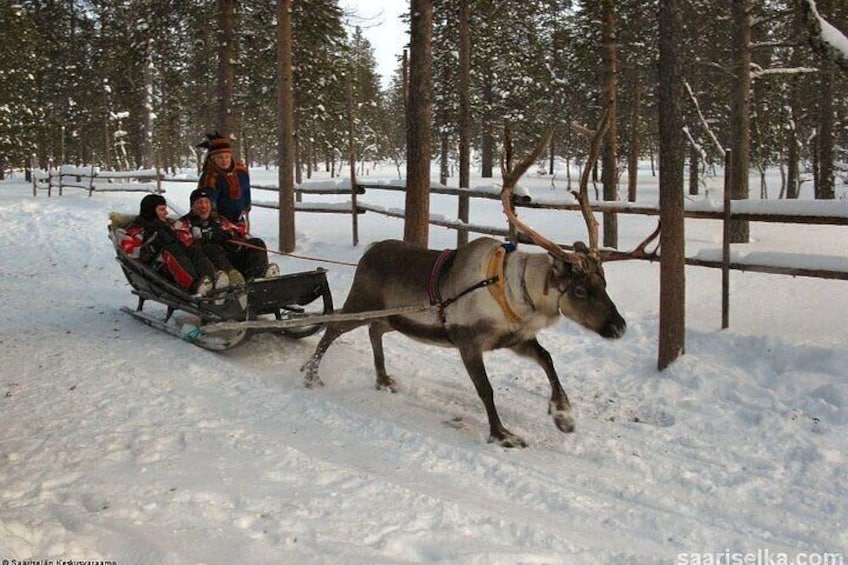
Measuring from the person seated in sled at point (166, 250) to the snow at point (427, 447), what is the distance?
70cm

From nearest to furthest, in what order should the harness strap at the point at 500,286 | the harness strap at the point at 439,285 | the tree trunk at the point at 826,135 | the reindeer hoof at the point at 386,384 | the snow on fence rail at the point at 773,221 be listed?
the harness strap at the point at 500,286, the harness strap at the point at 439,285, the reindeer hoof at the point at 386,384, the snow on fence rail at the point at 773,221, the tree trunk at the point at 826,135

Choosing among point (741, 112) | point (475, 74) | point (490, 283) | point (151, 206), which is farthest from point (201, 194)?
point (475, 74)

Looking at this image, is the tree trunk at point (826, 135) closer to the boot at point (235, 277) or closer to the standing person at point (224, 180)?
the standing person at point (224, 180)

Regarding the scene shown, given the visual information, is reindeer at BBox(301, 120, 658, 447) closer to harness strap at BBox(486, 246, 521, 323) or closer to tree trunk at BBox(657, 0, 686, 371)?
harness strap at BBox(486, 246, 521, 323)

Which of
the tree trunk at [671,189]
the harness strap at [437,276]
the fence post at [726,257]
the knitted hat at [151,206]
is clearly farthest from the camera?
the knitted hat at [151,206]

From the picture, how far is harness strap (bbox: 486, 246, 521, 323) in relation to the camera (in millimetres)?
4715

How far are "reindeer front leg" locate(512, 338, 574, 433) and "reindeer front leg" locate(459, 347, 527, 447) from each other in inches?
15.1

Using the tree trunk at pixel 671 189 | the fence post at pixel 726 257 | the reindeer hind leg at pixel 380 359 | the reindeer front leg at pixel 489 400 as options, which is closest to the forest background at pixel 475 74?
the tree trunk at pixel 671 189

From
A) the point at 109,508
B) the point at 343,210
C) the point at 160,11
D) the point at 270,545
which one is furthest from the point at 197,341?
the point at 160,11

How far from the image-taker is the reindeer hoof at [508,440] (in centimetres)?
455

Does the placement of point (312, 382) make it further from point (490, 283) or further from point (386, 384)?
point (490, 283)

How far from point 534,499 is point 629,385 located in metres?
2.43

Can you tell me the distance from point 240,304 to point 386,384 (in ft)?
5.88

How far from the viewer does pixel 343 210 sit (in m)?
13.4
